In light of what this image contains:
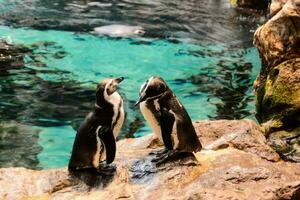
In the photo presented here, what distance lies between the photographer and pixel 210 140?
478 cm

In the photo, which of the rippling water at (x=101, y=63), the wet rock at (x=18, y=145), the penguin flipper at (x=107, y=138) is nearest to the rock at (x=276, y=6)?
the rippling water at (x=101, y=63)

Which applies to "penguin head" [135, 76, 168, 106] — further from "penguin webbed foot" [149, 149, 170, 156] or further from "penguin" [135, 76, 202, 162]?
"penguin webbed foot" [149, 149, 170, 156]

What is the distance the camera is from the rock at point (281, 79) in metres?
6.14

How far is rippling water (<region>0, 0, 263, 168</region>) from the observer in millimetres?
7594

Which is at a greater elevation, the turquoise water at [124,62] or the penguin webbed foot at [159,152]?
the penguin webbed foot at [159,152]

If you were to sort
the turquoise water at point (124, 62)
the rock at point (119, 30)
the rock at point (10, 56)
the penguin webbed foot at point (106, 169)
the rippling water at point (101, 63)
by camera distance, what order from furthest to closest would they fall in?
the rock at point (119, 30) → the rock at point (10, 56) → the turquoise water at point (124, 62) → the rippling water at point (101, 63) → the penguin webbed foot at point (106, 169)

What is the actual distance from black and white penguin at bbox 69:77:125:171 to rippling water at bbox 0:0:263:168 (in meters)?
2.84

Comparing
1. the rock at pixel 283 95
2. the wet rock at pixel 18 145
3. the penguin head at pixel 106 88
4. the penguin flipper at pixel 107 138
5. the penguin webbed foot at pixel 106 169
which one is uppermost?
the penguin head at pixel 106 88

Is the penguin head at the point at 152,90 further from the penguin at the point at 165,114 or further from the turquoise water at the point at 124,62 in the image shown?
the turquoise water at the point at 124,62

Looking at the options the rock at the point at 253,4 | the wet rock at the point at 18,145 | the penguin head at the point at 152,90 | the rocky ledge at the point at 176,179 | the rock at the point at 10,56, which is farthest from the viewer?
the rock at the point at 253,4

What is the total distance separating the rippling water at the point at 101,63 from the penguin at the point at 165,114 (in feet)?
10.1

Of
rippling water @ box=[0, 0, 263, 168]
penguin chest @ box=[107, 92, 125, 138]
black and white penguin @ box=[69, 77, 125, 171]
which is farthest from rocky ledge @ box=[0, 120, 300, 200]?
rippling water @ box=[0, 0, 263, 168]

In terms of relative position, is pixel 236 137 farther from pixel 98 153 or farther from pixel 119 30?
pixel 119 30

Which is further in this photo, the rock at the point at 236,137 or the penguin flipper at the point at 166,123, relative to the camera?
the rock at the point at 236,137
